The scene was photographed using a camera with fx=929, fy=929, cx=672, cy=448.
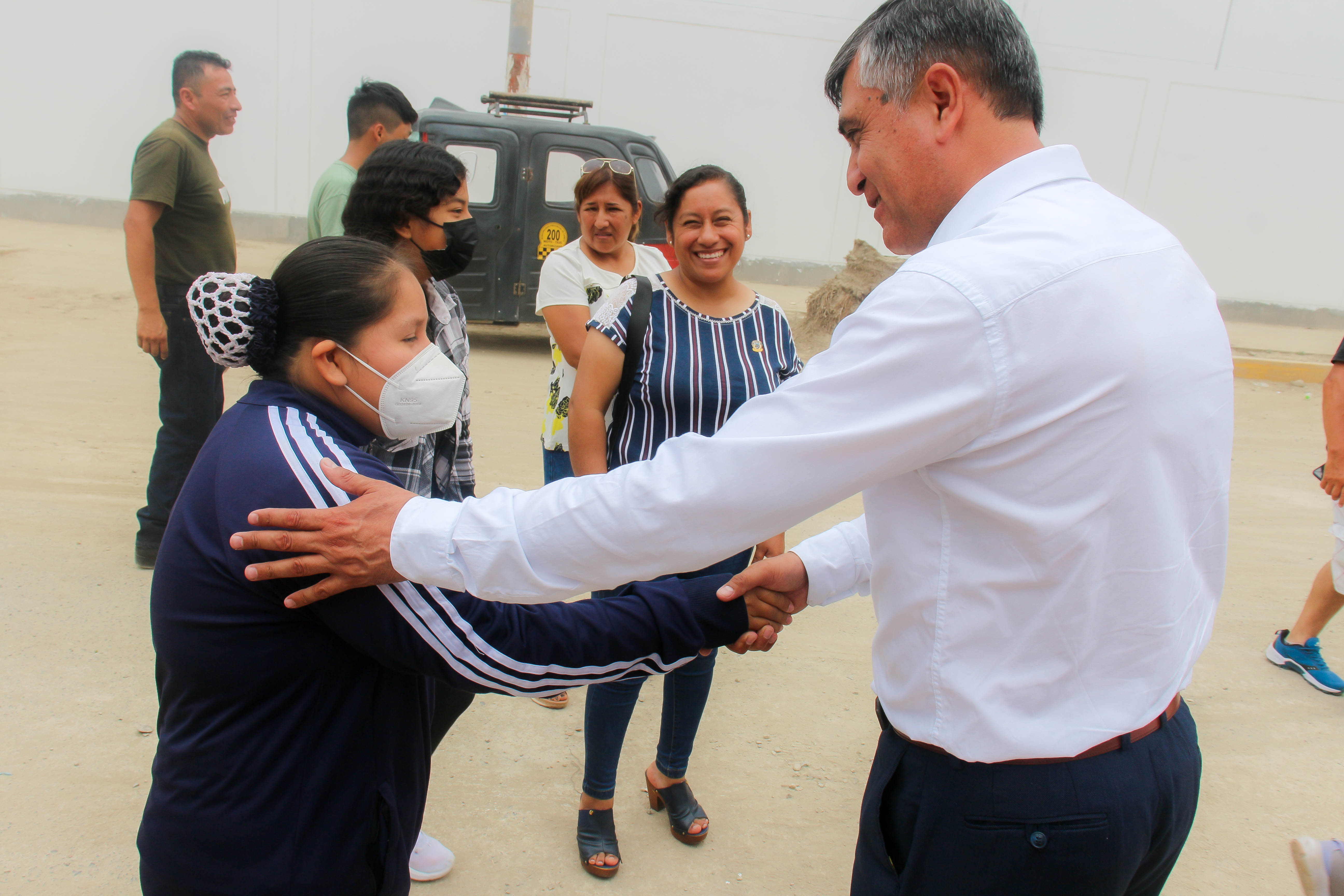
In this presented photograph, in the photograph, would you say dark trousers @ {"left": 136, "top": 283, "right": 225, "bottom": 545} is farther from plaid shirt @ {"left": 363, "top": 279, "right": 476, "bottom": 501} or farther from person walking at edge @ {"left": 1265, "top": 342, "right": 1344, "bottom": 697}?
person walking at edge @ {"left": 1265, "top": 342, "right": 1344, "bottom": 697}

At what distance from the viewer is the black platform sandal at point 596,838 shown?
8.12 feet

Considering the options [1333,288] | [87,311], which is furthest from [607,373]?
[1333,288]

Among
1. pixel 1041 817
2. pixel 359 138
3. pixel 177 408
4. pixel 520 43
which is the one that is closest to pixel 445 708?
pixel 1041 817

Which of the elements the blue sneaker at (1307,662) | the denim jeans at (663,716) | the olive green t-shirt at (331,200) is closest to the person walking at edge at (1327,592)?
the blue sneaker at (1307,662)

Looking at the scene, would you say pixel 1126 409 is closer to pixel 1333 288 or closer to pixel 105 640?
pixel 105 640

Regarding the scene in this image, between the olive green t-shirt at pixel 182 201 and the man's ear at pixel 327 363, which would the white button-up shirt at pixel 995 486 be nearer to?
the man's ear at pixel 327 363

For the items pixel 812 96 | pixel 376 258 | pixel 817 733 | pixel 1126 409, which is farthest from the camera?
pixel 812 96

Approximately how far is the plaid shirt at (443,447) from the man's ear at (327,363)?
57 cm

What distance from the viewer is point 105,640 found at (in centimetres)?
335

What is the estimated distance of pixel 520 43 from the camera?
13.4 m

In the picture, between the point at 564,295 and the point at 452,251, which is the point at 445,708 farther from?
the point at 564,295

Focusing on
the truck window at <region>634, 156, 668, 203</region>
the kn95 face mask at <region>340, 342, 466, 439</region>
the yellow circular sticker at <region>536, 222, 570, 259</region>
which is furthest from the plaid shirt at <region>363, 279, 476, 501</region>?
the yellow circular sticker at <region>536, 222, 570, 259</region>

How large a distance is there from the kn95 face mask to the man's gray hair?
35.5 inches

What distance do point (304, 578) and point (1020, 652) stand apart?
968 millimetres
